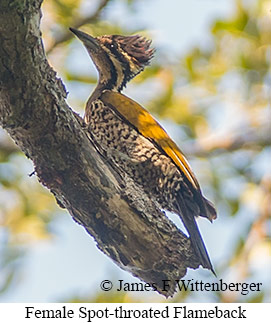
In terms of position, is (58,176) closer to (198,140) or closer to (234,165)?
(198,140)

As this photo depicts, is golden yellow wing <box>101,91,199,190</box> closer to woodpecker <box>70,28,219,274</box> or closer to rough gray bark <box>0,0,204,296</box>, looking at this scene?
woodpecker <box>70,28,219,274</box>

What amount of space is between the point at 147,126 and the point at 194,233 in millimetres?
926

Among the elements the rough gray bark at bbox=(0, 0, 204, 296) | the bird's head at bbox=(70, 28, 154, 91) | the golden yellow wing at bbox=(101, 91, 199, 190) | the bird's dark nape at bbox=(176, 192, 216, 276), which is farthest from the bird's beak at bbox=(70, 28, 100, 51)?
the rough gray bark at bbox=(0, 0, 204, 296)

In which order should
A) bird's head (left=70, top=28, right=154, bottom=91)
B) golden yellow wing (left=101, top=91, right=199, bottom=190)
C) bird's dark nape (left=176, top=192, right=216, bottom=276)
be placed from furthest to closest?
1. bird's head (left=70, top=28, right=154, bottom=91)
2. golden yellow wing (left=101, top=91, right=199, bottom=190)
3. bird's dark nape (left=176, top=192, right=216, bottom=276)

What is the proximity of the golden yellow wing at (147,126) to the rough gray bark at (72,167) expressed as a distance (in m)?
0.73

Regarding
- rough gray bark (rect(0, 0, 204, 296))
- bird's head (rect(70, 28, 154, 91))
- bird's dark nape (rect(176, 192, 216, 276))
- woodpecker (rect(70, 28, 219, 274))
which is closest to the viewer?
rough gray bark (rect(0, 0, 204, 296))

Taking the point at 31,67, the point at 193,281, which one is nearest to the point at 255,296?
the point at 193,281

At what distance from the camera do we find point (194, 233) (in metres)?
4.02

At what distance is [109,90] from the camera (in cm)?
501

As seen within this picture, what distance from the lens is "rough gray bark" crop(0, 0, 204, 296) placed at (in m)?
2.86

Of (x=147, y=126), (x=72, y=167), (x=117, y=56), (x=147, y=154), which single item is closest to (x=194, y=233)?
(x=147, y=154)

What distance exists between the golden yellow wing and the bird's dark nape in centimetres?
24

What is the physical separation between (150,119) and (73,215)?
1347mm

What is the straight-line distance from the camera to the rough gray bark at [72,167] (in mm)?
2861
